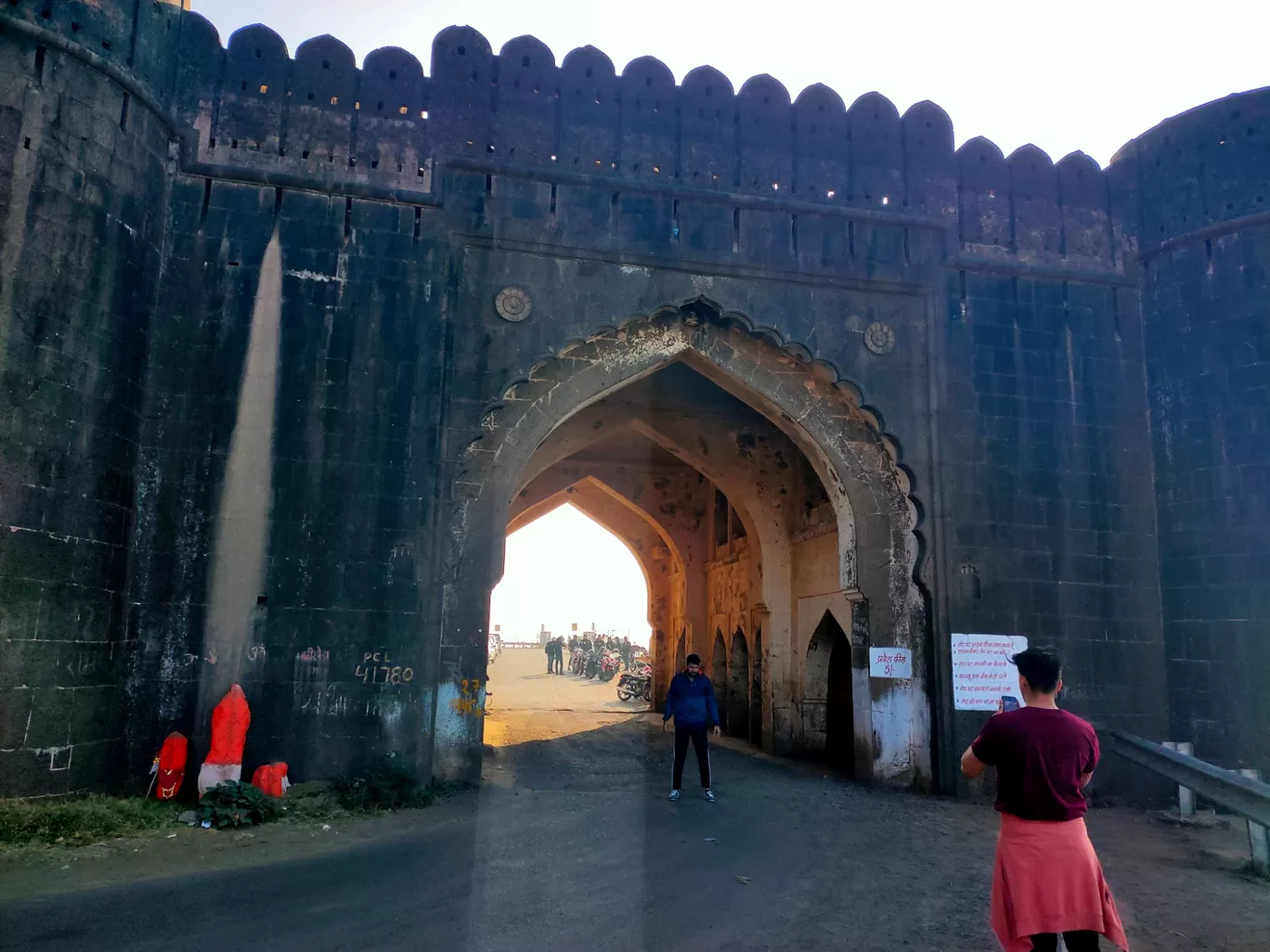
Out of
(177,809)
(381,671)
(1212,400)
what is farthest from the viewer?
(1212,400)

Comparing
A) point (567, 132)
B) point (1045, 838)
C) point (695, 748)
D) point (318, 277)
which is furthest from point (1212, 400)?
point (318, 277)

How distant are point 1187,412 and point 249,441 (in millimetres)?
9434

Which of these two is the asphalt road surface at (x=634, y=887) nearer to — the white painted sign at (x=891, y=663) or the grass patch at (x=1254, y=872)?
the grass patch at (x=1254, y=872)

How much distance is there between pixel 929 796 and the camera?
29.5 ft

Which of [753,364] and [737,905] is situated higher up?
[753,364]

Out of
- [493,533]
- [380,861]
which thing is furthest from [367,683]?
[380,861]

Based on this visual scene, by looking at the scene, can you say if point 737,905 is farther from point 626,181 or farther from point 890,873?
point 626,181

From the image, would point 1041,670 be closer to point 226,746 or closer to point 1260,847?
point 1260,847

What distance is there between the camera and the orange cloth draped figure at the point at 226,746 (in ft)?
24.2

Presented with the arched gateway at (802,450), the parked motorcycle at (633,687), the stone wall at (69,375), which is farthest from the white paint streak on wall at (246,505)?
the parked motorcycle at (633,687)

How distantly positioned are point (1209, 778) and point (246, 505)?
7750 millimetres

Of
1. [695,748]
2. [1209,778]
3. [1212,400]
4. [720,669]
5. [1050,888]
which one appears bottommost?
[695,748]

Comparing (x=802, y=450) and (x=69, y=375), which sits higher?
(x=802, y=450)

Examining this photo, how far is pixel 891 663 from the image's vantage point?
30.6 ft
